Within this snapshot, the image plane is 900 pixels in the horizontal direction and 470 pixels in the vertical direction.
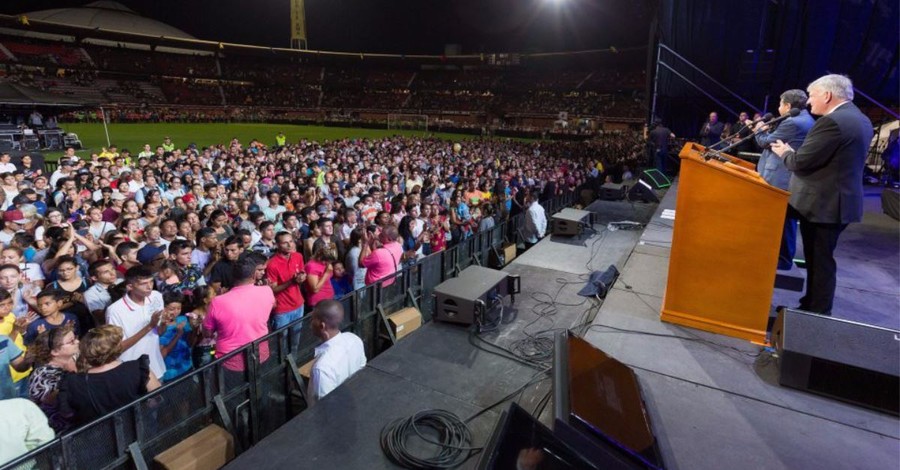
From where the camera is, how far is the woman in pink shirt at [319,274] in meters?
5.18

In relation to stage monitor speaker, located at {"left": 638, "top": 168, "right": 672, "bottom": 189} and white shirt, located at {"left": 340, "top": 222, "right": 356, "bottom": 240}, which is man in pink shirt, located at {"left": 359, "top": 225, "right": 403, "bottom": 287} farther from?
stage monitor speaker, located at {"left": 638, "top": 168, "right": 672, "bottom": 189}

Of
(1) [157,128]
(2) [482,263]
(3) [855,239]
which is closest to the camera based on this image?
(3) [855,239]

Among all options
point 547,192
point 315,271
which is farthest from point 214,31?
point 315,271

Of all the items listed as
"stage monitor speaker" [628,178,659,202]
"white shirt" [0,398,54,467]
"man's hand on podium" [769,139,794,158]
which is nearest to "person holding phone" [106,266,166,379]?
"white shirt" [0,398,54,467]

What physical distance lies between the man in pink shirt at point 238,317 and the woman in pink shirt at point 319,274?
3.77ft

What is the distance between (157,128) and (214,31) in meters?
38.9

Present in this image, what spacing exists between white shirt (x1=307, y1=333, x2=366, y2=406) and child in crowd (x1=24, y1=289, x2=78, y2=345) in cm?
212

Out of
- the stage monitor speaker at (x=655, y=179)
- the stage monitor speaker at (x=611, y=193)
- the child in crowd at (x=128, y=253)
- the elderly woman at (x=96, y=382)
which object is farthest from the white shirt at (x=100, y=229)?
the stage monitor speaker at (x=655, y=179)

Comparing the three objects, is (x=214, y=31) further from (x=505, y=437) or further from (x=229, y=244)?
(x=505, y=437)

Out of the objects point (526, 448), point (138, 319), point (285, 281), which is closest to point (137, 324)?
point (138, 319)

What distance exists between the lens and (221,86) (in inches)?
2114

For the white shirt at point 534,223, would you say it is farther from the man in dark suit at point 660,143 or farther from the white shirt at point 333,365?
the man in dark suit at point 660,143

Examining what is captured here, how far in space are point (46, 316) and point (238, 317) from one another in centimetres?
158

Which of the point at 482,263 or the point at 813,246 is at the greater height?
the point at 813,246
